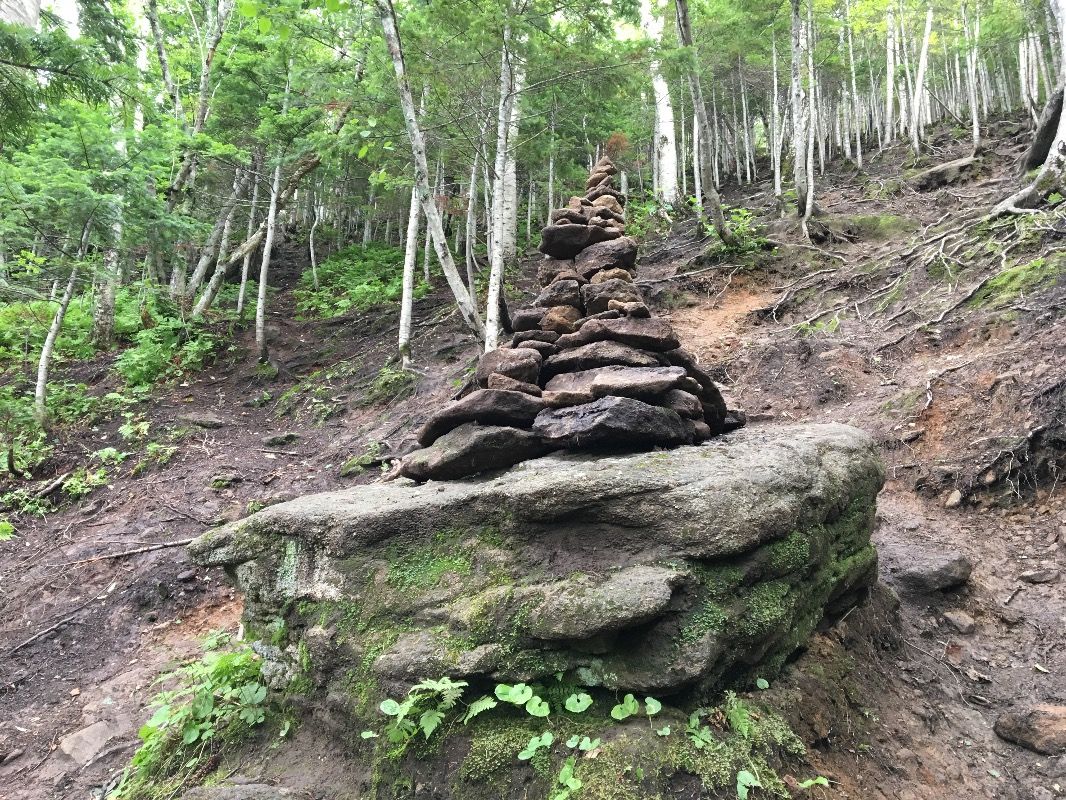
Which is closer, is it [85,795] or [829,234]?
[85,795]

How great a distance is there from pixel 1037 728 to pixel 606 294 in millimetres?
4135

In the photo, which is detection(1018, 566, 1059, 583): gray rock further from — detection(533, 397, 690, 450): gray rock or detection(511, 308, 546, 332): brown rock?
detection(511, 308, 546, 332): brown rock

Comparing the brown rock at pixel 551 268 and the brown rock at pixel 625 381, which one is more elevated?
the brown rock at pixel 551 268

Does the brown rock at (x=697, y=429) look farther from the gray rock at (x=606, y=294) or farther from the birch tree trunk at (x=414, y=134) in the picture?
the birch tree trunk at (x=414, y=134)

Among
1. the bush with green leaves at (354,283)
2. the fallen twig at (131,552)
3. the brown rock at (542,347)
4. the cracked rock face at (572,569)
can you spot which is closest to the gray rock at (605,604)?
the cracked rock face at (572,569)

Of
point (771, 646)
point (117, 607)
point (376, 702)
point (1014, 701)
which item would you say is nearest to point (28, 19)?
point (117, 607)

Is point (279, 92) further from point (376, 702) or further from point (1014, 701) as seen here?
point (1014, 701)

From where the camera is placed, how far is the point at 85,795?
154 inches

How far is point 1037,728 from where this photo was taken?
3.14m

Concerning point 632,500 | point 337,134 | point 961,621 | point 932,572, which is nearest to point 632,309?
point 632,500

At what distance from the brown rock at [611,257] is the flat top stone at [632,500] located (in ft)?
7.92

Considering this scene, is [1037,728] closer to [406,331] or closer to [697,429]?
[697,429]

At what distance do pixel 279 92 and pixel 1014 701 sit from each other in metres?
17.9

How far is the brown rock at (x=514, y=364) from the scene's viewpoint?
469 cm
